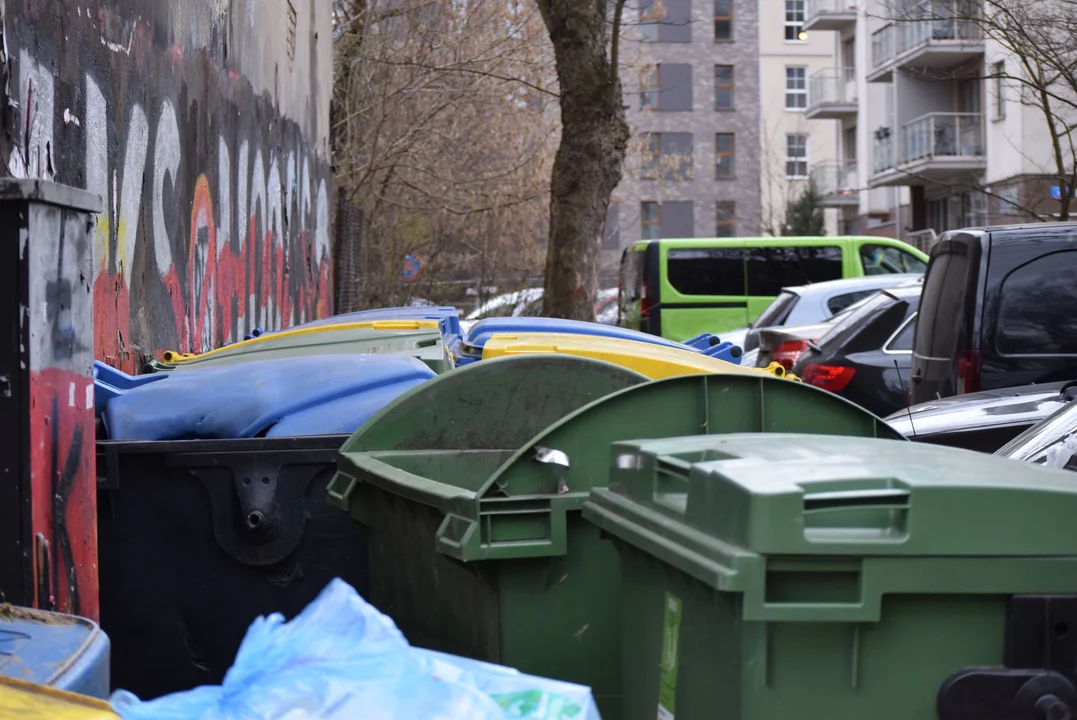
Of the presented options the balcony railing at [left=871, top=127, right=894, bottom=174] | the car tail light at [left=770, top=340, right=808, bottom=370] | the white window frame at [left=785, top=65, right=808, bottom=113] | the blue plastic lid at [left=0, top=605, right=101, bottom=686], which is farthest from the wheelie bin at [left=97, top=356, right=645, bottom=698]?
the white window frame at [left=785, top=65, right=808, bottom=113]

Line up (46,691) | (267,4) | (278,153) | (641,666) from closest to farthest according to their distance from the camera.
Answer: (46,691)
(641,666)
(267,4)
(278,153)

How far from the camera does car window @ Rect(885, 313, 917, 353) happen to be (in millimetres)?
10516

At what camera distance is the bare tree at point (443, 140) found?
20.3 meters

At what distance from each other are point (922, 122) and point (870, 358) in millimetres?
26183

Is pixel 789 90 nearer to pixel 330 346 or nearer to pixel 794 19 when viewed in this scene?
pixel 794 19

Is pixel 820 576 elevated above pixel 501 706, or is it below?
above

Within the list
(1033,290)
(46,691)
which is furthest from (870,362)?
(46,691)

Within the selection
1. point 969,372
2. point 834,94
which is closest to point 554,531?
point 969,372

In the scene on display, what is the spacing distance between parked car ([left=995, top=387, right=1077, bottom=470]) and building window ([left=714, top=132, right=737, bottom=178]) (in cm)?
5571

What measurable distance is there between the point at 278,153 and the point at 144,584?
9.11 m

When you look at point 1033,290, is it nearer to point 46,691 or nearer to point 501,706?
point 501,706

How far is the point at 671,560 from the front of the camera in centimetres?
263

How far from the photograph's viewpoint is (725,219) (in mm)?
59750

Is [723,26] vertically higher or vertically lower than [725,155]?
higher
